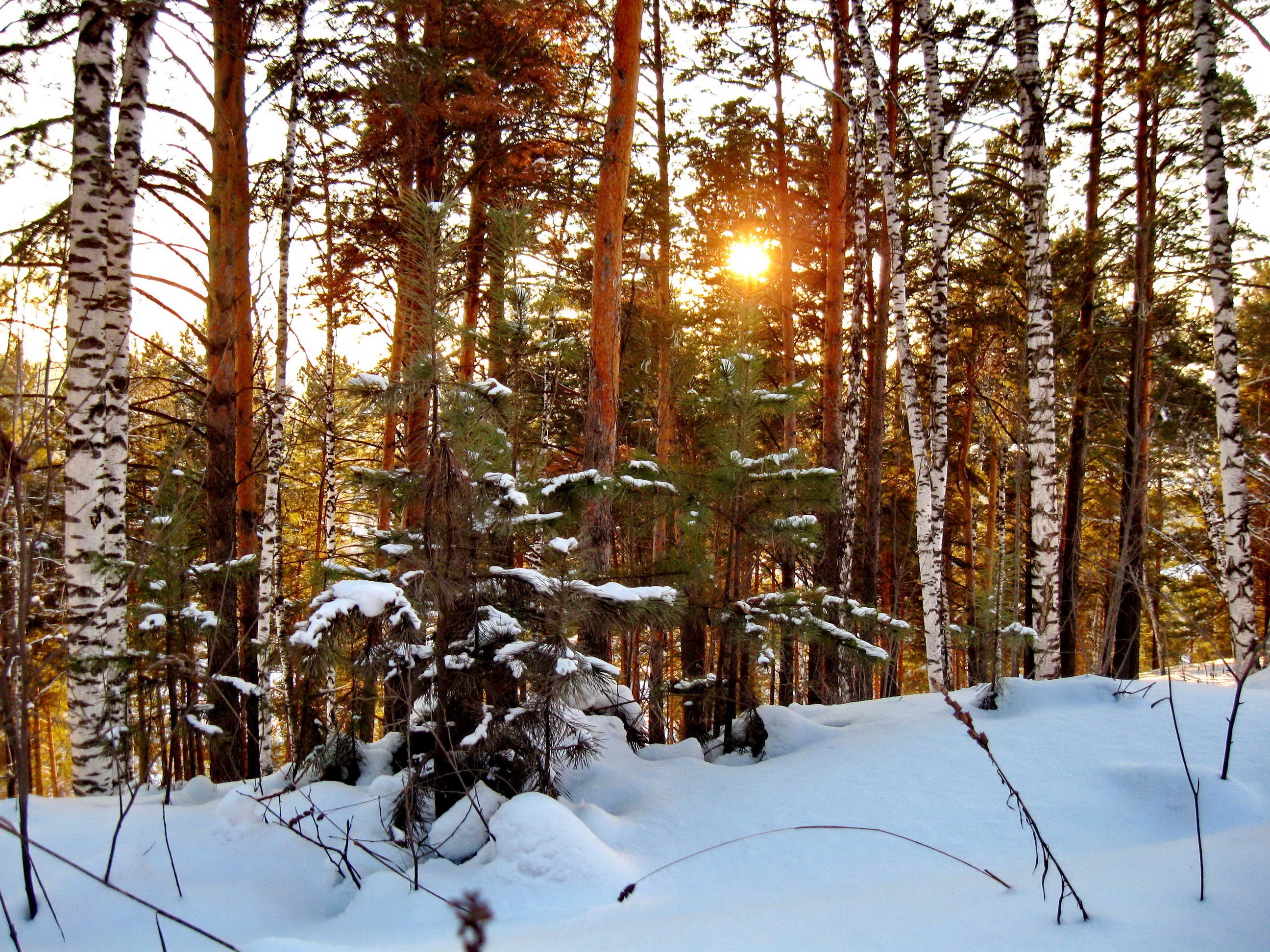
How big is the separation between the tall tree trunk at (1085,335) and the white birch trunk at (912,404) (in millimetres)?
2996

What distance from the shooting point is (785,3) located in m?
10.7

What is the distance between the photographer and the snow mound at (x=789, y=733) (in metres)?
4.64

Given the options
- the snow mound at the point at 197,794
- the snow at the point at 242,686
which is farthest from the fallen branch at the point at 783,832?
the snow at the point at 242,686

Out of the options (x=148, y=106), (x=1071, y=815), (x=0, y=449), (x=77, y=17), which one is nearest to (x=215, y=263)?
(x=148, y=106)

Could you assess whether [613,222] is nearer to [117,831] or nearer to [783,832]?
[783,832]

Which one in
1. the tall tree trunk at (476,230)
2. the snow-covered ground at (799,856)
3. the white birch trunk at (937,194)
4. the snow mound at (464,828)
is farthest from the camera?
the tall tree trunk at (476,230)

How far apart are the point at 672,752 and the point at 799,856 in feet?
6.93

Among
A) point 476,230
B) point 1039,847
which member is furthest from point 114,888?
point 476,230

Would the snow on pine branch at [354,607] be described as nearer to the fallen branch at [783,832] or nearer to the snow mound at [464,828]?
the snow mound at [464,828]

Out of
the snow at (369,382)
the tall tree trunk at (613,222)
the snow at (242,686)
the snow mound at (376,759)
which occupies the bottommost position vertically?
the snow mound at (376,759)

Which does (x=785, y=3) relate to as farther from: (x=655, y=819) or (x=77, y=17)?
(x=655, y=819)

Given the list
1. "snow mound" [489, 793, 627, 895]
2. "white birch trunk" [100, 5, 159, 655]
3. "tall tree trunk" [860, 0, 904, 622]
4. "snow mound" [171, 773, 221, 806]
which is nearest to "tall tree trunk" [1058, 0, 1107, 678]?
"tall tree trunk" [860, 0, 904, 622]

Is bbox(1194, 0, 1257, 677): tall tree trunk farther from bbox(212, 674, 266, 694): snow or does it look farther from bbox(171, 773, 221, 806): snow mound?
bbox(171, 773, 221, 806): snow mound

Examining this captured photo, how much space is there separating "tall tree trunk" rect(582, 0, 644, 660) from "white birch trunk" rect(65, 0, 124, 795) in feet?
11.9
